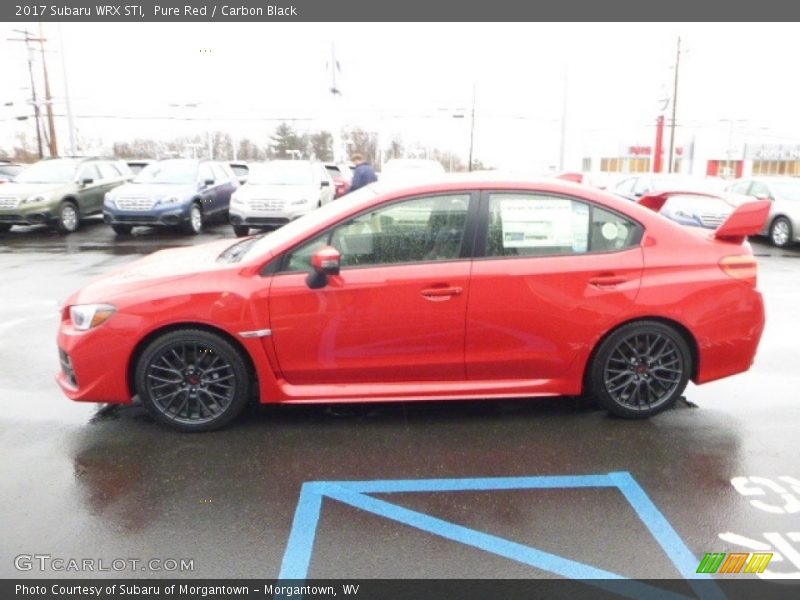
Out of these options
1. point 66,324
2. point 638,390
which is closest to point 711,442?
point 638,390

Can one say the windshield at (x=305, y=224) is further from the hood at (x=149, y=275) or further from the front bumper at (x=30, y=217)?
the front bumper at (x=30, y=217)

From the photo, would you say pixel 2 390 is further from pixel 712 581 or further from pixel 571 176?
pixel 571 176

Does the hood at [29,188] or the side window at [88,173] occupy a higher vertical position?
the side window at [88,173]

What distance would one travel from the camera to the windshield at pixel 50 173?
14820mm

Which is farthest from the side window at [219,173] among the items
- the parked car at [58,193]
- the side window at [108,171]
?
the side window at [108,171]

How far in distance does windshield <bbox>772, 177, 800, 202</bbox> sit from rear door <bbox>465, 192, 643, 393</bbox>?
11.9 m

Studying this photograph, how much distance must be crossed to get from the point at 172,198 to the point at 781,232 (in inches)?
503

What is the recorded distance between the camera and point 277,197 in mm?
13023

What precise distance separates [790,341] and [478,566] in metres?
4.78

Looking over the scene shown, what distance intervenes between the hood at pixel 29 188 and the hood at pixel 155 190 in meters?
1.40

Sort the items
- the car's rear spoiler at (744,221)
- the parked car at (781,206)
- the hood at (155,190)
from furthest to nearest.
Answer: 1. the hood at (155,190)
2. the parked car at (781,206)
3. the car's rear spoiler at (744,221)

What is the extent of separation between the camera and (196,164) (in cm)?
1520

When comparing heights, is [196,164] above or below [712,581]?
above

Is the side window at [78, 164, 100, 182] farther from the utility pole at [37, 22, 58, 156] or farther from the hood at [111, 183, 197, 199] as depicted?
the utility pole at [37, 22, 58, 156]
